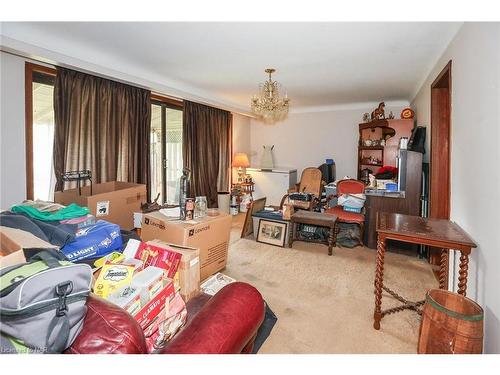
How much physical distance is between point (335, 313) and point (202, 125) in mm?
3908

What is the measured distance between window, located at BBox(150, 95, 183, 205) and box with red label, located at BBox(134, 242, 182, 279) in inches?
104

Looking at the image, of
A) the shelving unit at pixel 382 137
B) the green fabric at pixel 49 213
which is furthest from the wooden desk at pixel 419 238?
the shelving unit at pixel 382 137

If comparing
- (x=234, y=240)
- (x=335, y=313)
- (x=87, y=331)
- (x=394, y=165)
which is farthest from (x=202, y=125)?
(x=87, y=331)

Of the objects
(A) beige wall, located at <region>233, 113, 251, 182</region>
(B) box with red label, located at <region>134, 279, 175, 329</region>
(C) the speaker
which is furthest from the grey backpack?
(A) beige wall, located at <region>233, 113, 251, 182</region>

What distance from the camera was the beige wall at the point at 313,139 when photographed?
5832 mm

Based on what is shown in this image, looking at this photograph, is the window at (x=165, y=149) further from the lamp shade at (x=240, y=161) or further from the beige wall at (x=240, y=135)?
the beige wall at (x=240, y=135)

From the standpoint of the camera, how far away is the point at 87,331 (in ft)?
2.83

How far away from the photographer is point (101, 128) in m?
3.42

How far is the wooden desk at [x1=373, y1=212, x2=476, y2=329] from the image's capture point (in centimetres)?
171

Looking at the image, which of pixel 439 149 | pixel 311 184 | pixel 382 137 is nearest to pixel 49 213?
pixel 439 149

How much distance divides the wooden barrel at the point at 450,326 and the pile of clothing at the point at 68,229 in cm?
210

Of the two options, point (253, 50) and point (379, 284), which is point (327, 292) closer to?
point (379, 284)

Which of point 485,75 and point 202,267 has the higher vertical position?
point 485,75
